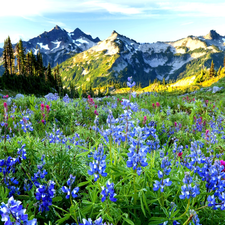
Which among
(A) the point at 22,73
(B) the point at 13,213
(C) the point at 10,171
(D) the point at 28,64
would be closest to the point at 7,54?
(A) the point at 22,73

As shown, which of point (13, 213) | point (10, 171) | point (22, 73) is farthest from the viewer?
point (22, 73)

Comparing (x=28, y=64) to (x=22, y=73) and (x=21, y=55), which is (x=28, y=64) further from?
(x=21, y=55)

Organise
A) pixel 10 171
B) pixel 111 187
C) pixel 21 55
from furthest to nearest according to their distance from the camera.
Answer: pixel 21 55
pixel 10 171
pixel 111 187


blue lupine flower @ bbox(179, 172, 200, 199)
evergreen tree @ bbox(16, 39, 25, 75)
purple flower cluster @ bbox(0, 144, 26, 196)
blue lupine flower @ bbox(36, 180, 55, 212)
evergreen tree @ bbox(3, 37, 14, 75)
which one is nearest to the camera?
blue lupine flower @ bbox(179, 172, 200, 199)

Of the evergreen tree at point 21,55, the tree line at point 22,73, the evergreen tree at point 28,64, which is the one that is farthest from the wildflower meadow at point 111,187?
the evergreen tree at point 28,64

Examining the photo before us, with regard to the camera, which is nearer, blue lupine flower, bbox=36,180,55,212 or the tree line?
blue lupine flower, bbox=36,180,55,212

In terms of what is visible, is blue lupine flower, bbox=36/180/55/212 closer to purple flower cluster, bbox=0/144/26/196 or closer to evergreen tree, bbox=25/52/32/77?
purple flower cluster, bbox=0/144/26/196

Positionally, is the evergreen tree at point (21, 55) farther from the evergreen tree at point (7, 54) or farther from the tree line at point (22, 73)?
the evergreen tree at point (7, 54)

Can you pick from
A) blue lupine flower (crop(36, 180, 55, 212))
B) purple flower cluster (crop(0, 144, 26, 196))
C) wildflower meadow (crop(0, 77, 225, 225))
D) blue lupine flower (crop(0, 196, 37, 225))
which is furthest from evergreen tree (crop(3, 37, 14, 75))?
blue lupine flower (crop(0, 196, 37, 225))

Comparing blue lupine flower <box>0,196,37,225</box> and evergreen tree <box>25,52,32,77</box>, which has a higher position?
evergreen tree <box>25,52,32,77</box>

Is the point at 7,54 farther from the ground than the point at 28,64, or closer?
farther from the ground

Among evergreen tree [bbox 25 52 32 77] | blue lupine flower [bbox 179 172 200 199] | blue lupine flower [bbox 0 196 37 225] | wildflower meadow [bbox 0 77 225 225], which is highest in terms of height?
evergreen tree [bbox 25 52 32 77]

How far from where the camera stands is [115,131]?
2602 mm

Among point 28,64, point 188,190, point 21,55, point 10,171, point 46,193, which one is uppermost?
point 21,55
